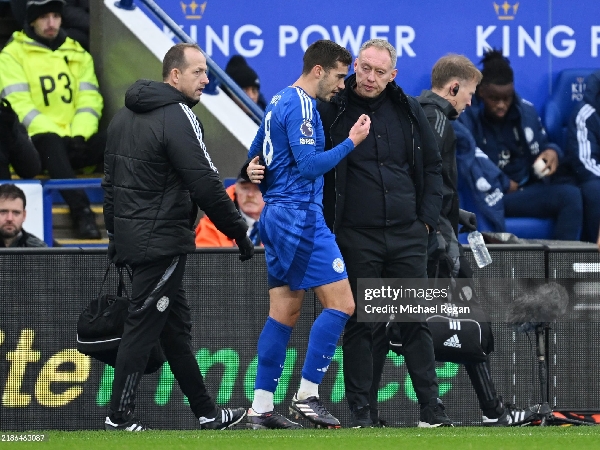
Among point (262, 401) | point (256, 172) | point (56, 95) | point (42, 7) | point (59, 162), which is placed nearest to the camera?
point (256, 172)

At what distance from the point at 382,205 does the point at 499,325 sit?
159 centimetres

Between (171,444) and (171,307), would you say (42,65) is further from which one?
(171,444)

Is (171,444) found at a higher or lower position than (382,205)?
lower

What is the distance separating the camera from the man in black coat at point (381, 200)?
750 centimetres

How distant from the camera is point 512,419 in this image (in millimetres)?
8383

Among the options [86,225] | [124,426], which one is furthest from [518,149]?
[124,426]

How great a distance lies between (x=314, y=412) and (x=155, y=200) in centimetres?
138

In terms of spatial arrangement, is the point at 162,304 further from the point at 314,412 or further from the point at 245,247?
the point at 314,412

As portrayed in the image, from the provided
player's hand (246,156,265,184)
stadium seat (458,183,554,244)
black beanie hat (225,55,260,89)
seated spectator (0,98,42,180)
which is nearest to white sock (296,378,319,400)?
player's hand (246,156,265,184)

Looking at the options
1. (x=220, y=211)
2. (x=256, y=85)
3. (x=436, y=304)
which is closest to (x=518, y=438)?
(x=436, y=304)

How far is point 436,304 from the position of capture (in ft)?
26.9

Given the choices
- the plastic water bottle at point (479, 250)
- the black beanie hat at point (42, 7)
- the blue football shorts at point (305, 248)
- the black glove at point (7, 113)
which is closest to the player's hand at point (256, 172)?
the blue football shorts at point (305, 248)

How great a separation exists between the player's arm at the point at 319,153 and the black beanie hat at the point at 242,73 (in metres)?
5.44

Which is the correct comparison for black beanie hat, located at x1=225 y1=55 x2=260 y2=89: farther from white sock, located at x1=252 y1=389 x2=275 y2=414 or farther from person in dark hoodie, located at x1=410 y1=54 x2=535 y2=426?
white sock, located at x1=252 y1=389 x2=275 y2=414
